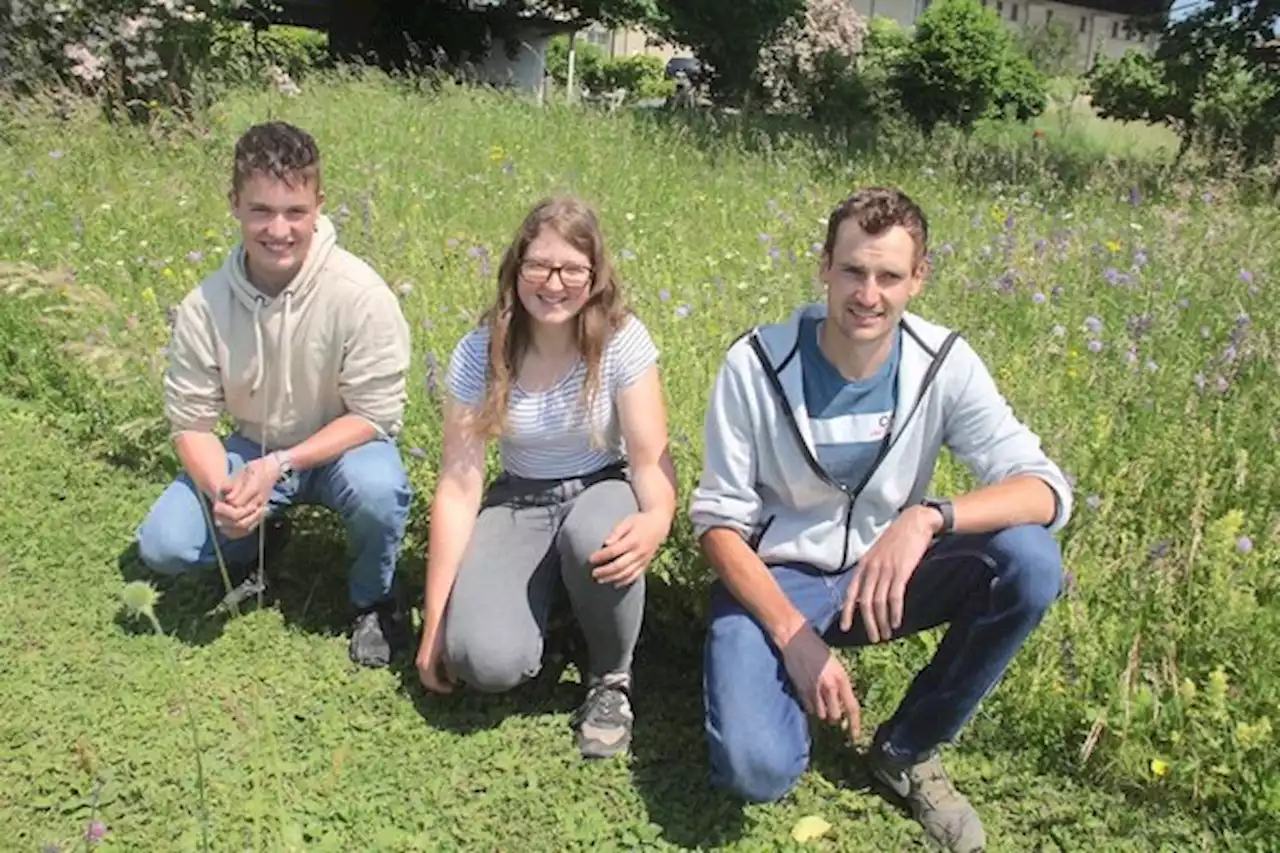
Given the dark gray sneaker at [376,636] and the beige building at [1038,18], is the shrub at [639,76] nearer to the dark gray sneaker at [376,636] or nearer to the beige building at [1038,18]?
the beige building at [1038,18]

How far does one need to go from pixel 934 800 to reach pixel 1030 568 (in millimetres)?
610

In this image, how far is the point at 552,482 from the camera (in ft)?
9.59

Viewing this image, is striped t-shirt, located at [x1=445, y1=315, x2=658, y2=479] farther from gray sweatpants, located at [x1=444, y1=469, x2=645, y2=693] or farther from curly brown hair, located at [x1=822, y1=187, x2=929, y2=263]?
curly brown hair, located at [x1=822, y1=187, x2=929, y2=263]

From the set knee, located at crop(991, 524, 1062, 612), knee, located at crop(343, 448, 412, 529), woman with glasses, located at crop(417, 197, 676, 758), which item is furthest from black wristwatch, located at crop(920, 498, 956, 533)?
knee, located at crop(343, 448, 412, 529)

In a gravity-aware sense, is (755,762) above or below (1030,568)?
below

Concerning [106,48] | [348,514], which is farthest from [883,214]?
[106,48]

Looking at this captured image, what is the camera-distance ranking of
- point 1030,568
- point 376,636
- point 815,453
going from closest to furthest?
point 1030,568 < point 815,453 < point 376,636

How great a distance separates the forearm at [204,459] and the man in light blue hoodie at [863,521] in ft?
4.24

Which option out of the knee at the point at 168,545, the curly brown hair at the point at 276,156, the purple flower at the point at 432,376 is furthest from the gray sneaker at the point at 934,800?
the curly brown hair at the point at 276,156

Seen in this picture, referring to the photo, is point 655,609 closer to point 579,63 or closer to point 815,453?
point 815,453

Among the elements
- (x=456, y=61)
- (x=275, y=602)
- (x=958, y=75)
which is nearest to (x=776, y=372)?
(x=275, y=602)

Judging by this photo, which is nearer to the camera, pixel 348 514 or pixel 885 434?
pixel 885 434

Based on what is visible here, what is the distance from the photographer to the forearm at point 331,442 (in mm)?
2924

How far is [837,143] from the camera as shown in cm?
977
